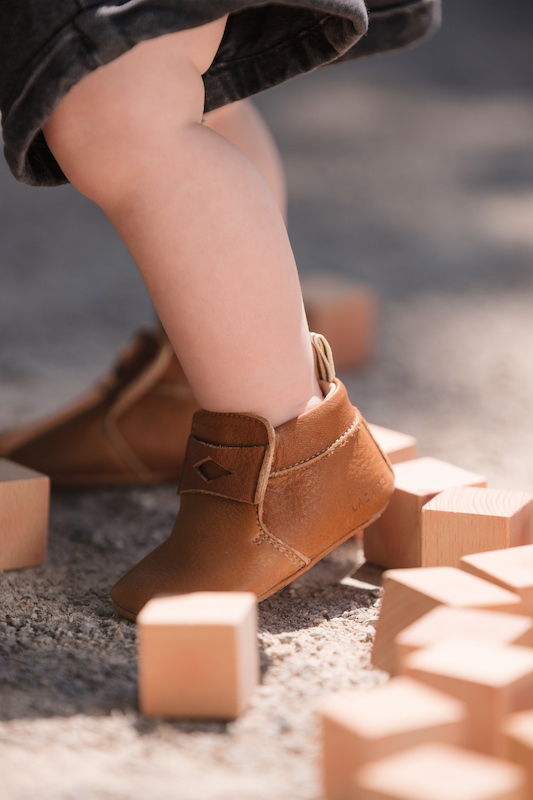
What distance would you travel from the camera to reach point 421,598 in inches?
27.7

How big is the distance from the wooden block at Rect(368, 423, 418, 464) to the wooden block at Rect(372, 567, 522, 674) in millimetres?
311

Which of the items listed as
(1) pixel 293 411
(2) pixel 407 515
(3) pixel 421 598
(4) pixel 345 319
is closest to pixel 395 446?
(2) pixel 407 515

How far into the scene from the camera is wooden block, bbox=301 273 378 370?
1.72 metres

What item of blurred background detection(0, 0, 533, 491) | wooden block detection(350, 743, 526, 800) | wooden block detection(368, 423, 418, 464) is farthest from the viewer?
blurred background detection(0, 0, 533, 491)

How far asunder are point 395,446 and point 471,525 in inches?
8.7

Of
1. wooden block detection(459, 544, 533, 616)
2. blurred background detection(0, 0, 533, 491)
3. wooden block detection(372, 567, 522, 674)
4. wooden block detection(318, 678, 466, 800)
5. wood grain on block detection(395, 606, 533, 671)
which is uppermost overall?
wooden block detection(318, 678, 466, 800)

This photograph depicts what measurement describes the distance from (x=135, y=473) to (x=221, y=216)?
21.2 inches

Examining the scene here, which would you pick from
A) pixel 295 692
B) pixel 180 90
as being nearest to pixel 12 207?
pixel 180 90

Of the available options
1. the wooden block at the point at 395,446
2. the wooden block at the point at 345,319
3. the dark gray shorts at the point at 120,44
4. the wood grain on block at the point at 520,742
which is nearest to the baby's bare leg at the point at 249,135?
the dark gray shorts at the point at 120,44

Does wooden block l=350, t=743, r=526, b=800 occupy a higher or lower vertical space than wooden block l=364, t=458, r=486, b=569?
higher

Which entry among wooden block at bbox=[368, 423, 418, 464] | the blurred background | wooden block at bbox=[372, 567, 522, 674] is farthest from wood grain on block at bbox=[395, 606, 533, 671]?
the blurred background

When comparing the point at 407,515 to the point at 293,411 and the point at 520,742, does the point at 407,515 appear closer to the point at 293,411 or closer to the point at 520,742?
the point at 293,411

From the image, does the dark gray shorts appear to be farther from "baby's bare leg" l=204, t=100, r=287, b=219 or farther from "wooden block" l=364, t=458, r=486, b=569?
"wooden block" l=364, t=458, r=486, b=569

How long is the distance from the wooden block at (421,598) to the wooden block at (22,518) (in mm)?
391
